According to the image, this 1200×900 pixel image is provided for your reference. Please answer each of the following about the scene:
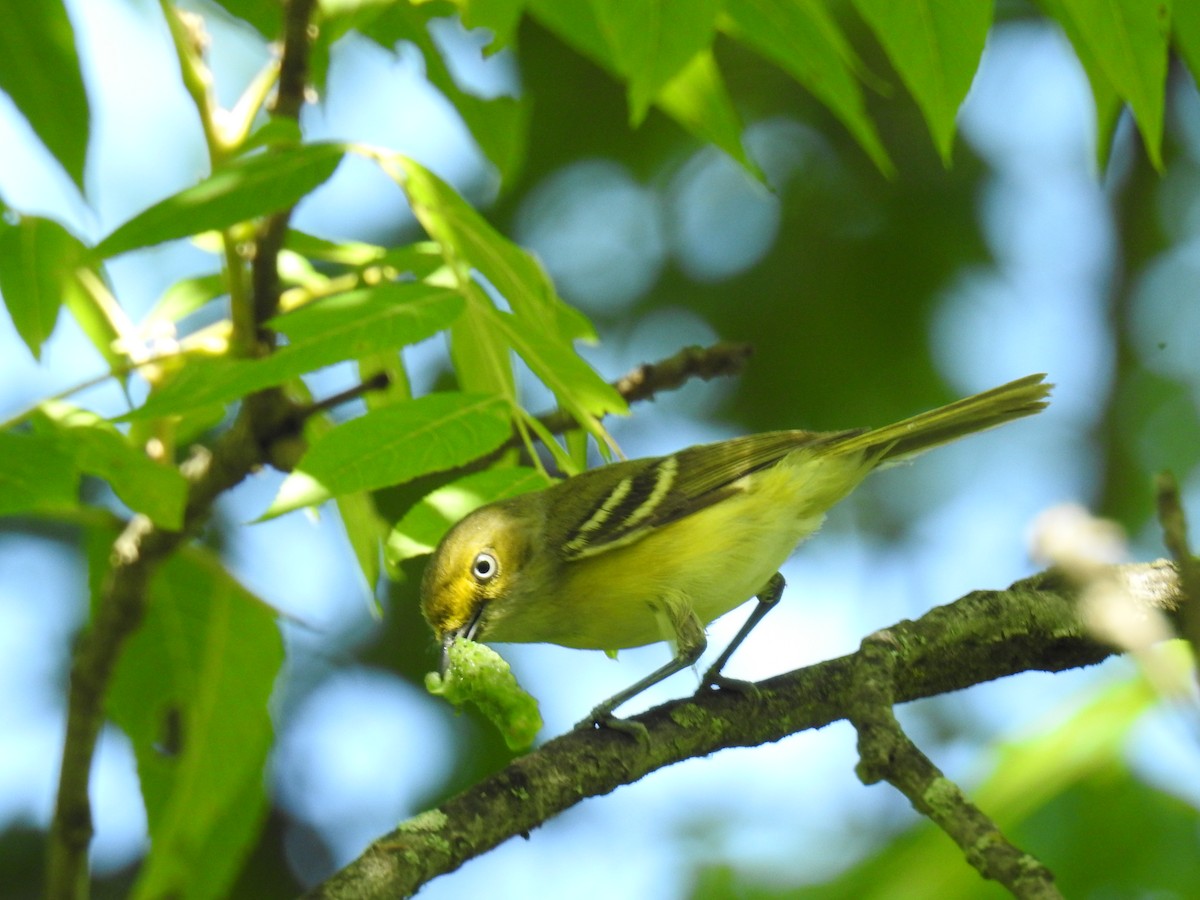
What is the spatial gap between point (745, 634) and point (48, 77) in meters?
2.74

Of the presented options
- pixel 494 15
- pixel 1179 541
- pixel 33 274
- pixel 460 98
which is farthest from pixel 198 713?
pixel 1179 541

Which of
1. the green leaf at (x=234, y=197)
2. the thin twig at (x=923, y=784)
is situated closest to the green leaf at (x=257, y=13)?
the green leaf at (x=234, y=197)

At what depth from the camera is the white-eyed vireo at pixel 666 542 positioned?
4133 mm

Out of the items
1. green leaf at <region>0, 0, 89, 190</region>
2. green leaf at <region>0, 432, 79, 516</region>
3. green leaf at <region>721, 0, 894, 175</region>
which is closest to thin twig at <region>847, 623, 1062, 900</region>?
green leaf at <region>721, 0, 894, 175</region>

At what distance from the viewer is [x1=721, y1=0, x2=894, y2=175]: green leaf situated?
3549 mm

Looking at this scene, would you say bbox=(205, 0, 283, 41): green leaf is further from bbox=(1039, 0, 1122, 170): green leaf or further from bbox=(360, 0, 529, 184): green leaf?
bbox=(1039, 0, 1122, 170): green leaf

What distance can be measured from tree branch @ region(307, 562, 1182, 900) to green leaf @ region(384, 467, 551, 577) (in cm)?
62

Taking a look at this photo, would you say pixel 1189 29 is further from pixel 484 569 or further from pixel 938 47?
pixel 484 569

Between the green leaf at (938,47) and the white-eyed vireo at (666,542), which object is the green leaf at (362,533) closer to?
the white-eyed vireo at (666,542)

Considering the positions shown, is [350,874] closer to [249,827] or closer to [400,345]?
[400,345]

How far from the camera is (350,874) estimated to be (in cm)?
212

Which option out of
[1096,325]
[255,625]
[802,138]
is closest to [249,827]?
[255,625]

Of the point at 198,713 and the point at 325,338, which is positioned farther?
the point at 198,713

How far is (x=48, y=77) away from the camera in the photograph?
361cm
